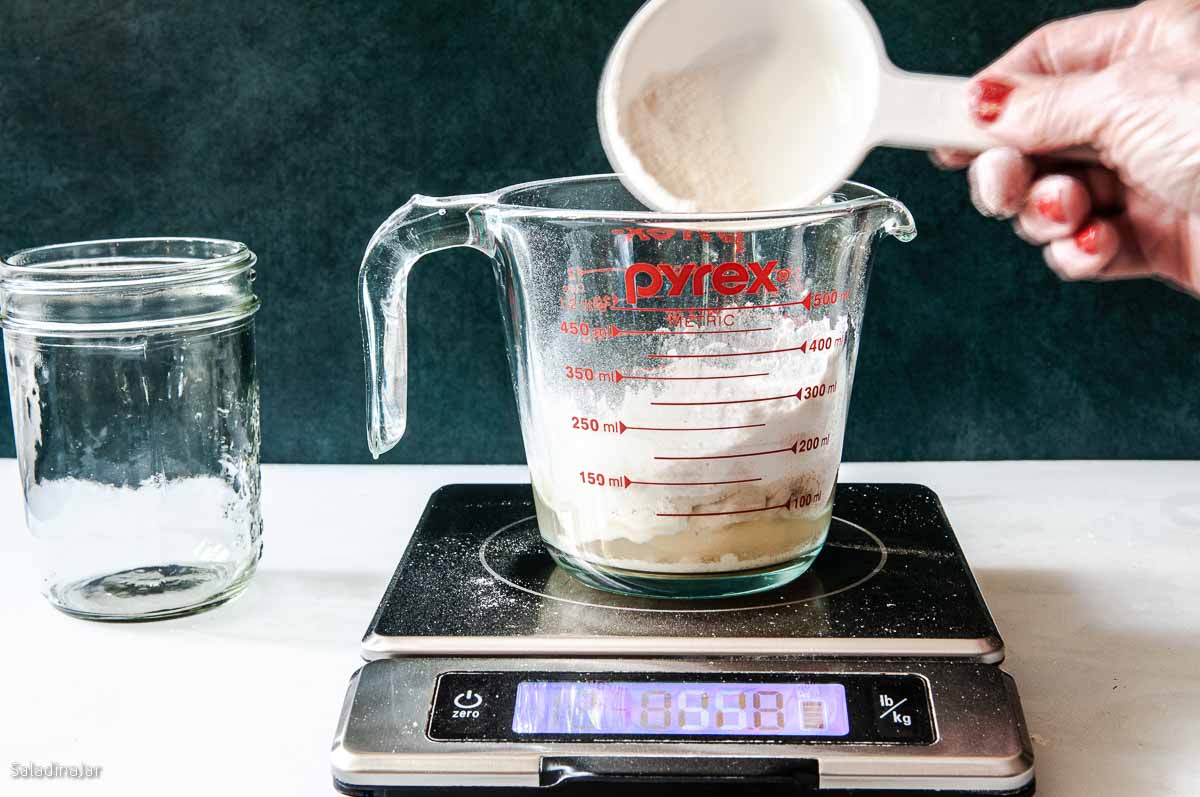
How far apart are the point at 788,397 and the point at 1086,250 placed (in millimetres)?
271

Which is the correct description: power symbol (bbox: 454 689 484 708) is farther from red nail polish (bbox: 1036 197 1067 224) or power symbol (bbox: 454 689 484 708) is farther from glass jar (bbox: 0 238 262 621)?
red nail polish (bbox: 1036 197 1067 224)

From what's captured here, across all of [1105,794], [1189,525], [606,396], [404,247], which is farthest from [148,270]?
[1189,525]

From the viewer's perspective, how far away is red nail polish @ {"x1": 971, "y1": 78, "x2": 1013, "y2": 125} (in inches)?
27.6

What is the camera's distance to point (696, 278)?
0.69 m

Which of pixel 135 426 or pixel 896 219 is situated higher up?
pixel 896 219

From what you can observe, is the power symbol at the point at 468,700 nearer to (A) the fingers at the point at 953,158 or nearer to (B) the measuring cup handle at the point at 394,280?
(B) the measuring cup handle at the point at 394,280

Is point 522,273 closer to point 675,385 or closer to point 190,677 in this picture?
point 675,385

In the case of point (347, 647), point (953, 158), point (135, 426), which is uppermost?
point (953, 158)

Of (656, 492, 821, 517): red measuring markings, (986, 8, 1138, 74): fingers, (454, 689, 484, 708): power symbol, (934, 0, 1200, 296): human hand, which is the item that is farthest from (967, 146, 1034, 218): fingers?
(454, 689, 484, 708): power symbol

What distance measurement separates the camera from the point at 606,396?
72cm

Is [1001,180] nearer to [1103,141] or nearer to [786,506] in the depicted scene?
[1103,141]

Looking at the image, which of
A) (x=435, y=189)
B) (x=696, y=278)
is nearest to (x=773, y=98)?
(x=696, y=278)

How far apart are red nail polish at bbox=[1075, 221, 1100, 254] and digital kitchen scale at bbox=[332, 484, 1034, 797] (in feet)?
0.78

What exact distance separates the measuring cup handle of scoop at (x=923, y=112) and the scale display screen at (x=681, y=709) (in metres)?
0.32
